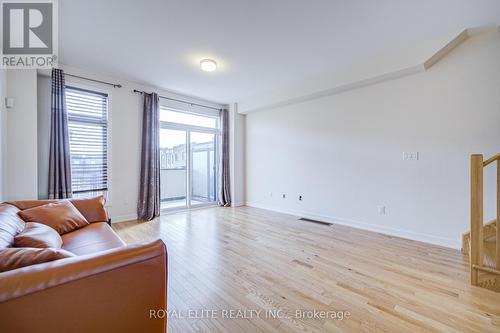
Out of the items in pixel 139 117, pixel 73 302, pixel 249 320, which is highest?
pixel 139 117

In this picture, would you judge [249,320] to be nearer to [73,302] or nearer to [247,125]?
[73,302]

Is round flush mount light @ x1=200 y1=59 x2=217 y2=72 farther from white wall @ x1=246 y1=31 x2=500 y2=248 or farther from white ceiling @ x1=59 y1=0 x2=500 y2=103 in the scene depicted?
white wall @ x1=246 y1=31 x2=500 y2=248

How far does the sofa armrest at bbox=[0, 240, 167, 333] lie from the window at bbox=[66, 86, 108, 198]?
3537 mm

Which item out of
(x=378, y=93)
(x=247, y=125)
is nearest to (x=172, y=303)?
(x=378, y=93)

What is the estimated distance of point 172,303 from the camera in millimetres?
1809

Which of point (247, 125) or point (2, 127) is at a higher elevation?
point (247, 125)

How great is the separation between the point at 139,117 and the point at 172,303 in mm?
3776

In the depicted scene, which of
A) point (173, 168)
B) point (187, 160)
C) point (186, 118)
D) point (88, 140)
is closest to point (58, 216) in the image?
point (88, 140)

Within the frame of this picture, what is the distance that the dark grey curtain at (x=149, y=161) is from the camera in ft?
14.4

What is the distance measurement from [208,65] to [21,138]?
113 inches

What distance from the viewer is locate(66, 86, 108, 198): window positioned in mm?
3719

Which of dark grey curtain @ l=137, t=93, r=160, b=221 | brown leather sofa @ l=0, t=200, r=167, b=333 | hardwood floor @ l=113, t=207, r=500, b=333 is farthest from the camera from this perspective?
dark grey curtain @ l=137, t=93, r=160, b=221

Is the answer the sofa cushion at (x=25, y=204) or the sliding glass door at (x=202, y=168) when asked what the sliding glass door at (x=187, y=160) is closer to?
the sliding glass door at (x=202, y=168)

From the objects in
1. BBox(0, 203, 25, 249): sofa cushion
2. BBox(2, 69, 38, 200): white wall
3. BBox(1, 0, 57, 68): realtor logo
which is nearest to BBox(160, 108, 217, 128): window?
BBox(1, 0, 57, 68): realtor logo
